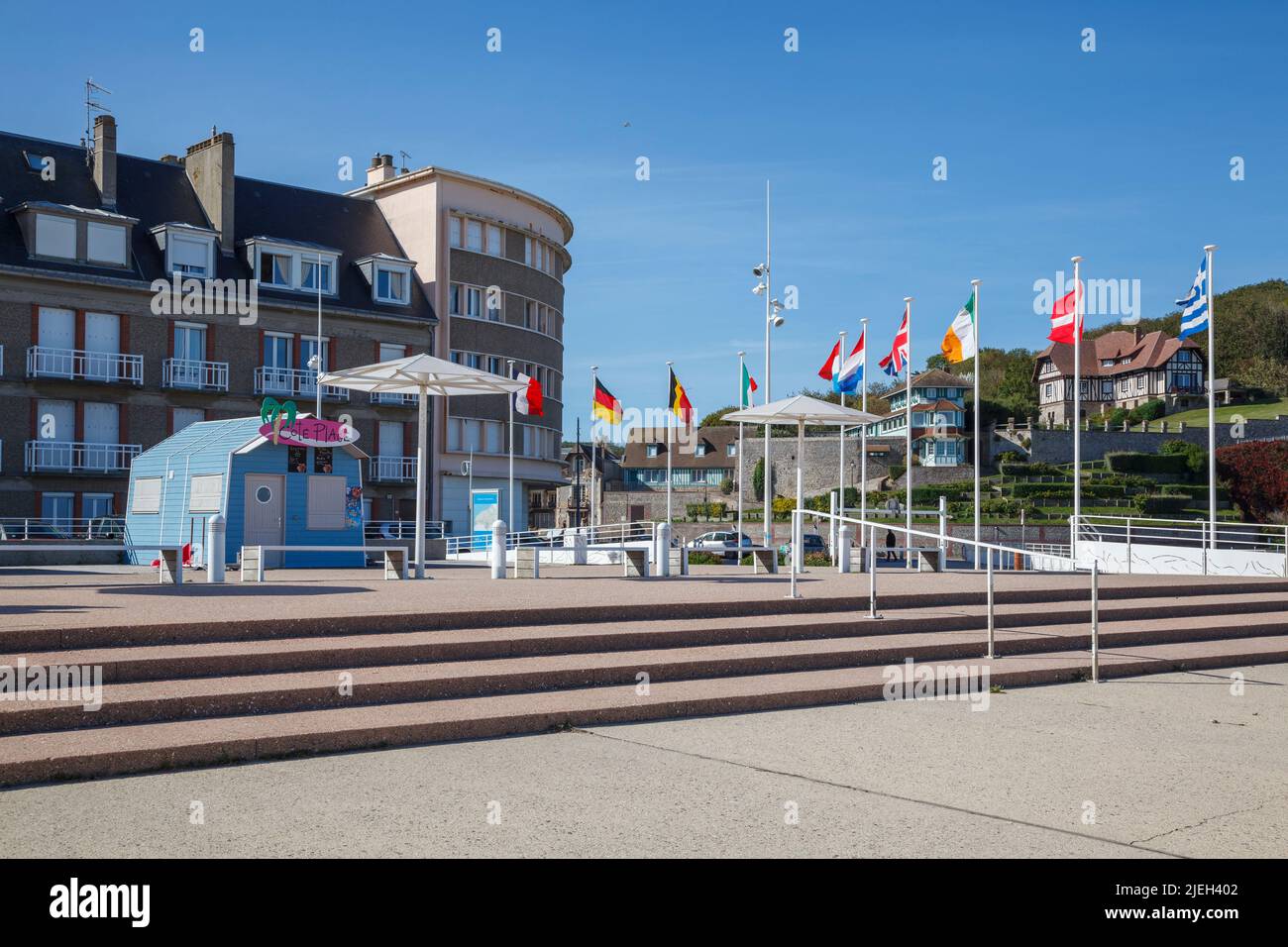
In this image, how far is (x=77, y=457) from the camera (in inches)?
1401

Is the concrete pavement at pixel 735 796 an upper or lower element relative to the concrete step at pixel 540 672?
lower

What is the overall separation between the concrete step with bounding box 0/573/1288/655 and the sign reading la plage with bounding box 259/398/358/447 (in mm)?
13348

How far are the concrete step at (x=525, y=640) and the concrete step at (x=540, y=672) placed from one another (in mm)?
79

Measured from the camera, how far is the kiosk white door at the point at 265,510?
25156mm

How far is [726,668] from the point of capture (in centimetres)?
1041

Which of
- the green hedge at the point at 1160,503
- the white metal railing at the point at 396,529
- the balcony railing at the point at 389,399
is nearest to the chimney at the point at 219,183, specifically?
the balcony railing at the point at 389,399

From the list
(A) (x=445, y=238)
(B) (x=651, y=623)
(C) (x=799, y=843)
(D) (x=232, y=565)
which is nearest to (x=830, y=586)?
(B) (x=651, y=623)

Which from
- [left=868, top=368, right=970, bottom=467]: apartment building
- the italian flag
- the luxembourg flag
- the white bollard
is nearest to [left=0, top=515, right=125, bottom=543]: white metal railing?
the luxembourg flag

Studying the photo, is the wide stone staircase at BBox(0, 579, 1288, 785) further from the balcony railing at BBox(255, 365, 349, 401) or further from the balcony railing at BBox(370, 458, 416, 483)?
the balcony railing at BBox(370, 458, 416, 483)

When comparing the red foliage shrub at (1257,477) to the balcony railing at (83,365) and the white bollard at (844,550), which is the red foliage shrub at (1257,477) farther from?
the balcony railing at (83,365)

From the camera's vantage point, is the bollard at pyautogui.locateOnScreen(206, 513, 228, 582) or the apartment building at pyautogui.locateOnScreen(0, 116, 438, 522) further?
the apartment building at pyautogui.locateOnScreen(0, 116, 438, 522)

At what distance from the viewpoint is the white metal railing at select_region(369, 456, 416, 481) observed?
42062 millimetres

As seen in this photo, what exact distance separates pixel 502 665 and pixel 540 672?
0.43 metres

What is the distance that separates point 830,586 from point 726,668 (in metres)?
4.91
